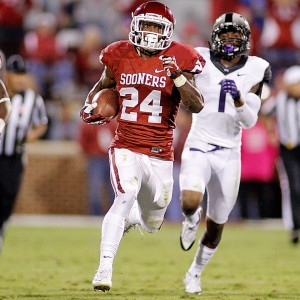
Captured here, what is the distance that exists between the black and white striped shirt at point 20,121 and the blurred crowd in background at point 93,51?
3525mm

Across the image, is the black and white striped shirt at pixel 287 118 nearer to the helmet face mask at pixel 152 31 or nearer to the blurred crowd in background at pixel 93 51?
the blurred crowd in background at pixel 93 51

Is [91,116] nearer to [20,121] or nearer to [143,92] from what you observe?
[143,92]

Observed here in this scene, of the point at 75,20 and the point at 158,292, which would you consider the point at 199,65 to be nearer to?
the point at 158,292

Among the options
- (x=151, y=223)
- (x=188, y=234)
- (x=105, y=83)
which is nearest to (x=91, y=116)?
(x=105, y=83)

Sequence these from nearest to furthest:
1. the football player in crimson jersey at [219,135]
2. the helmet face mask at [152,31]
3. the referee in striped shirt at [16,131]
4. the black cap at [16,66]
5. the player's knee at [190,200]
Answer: the helmet face mask at [152,31]
the player's knee at [190,200]
the football player in crimson jersey at [219,135]
the referee in striped shirt at [16,131]
the black cap at [16,66]

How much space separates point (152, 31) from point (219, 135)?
3.39 feet

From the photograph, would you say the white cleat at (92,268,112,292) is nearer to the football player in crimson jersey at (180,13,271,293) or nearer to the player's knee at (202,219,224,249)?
the football player in crimson jersey at (180,13,271,293)

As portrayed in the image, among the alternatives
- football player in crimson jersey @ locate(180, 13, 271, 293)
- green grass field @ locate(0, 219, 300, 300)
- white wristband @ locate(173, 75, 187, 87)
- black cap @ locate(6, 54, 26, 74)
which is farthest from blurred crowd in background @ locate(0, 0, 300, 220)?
white wristband @ locate(173, 75, 187, 87)

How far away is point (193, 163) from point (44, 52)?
732 cm

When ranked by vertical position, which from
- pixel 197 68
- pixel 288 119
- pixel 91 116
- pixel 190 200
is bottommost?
pixel 190 200

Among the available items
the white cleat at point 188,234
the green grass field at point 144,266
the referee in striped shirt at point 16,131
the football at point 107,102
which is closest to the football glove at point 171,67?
the football at point 107,102

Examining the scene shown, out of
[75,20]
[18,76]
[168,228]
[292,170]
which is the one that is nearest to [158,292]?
[18,76]

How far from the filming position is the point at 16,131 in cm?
841

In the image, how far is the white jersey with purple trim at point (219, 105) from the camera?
621cm
